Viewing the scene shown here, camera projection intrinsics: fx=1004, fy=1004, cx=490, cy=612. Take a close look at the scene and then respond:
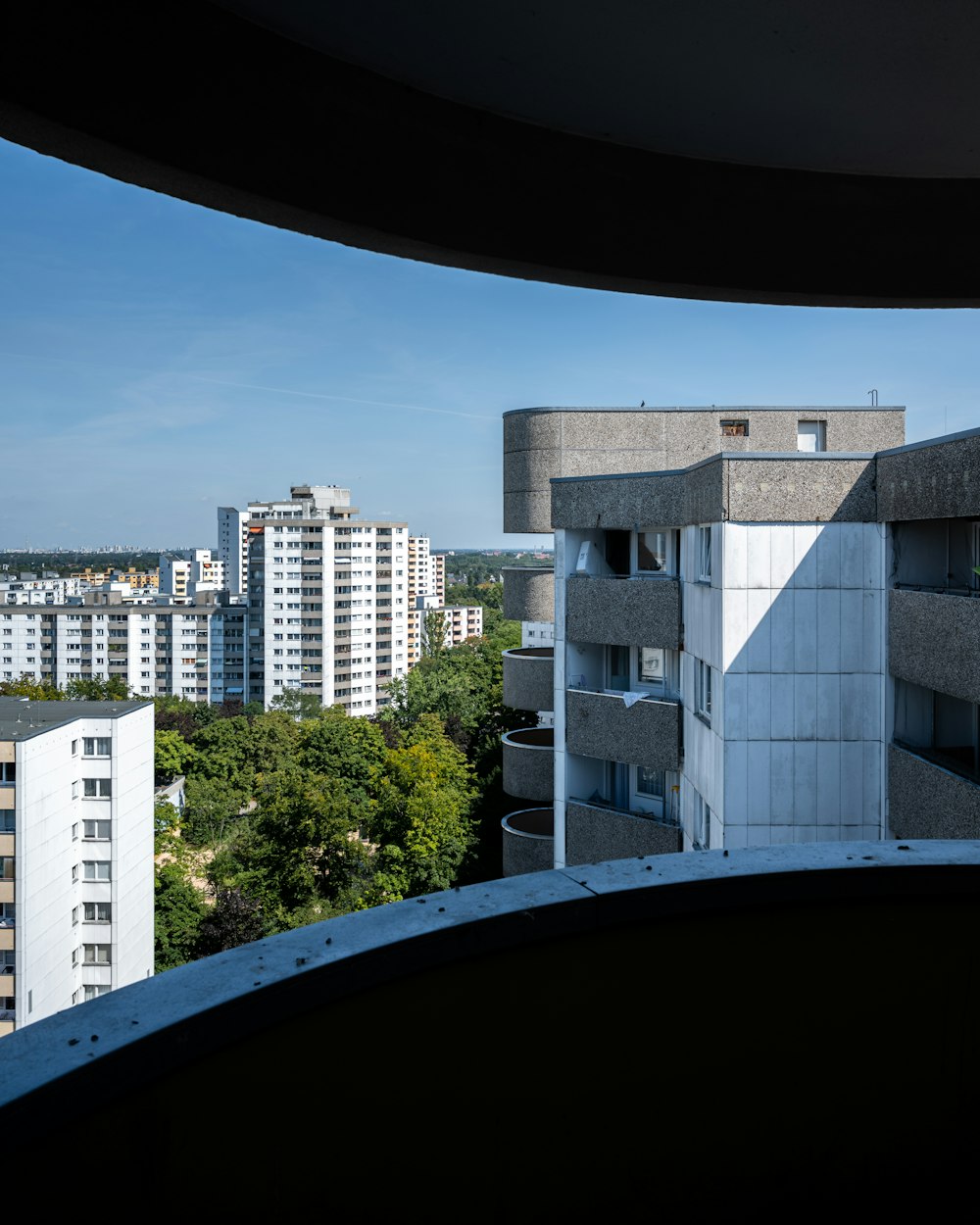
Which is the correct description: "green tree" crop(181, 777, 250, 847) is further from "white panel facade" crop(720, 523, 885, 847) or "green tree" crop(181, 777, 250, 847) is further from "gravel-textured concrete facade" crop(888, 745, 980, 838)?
"gravel-textured concrete facade" crop(888, 745, 980, 838)

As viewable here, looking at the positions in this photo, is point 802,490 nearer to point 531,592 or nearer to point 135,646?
point 531,592

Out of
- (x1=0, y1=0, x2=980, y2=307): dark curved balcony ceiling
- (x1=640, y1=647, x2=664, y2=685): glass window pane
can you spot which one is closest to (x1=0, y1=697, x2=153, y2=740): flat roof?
(x1=640, y1=647, x2=664, y2=685): glass window pane

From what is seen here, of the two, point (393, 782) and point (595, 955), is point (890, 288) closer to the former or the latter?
point (595, 955)

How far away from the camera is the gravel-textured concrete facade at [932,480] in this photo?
792 centimetres

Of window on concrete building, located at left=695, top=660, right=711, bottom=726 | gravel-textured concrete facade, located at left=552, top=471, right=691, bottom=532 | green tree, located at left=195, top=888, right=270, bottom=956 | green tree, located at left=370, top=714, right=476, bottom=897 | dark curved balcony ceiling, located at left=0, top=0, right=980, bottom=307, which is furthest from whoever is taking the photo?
green tree, located at left=370, top=714, right=476, bottom=897

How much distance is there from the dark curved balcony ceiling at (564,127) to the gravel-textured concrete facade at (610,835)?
10972mm

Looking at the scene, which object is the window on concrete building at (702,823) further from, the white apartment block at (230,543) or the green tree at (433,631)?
the white apartment block at (230,543)

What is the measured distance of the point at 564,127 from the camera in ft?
7.78

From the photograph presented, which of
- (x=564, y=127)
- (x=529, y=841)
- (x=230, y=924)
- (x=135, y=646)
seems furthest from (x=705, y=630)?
(x=135, y=646)

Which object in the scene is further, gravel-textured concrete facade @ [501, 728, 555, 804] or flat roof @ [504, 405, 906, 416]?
gravel-textured concrete facade @ [501, 728, 555, 804]

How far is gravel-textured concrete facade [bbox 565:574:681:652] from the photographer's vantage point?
12.8 metres

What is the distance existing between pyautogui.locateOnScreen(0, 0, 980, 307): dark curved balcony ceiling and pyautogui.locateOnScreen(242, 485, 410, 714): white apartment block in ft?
214

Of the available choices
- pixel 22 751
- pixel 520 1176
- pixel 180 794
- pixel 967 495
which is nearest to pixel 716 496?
pixel 967 495

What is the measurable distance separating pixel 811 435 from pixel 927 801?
936cm
